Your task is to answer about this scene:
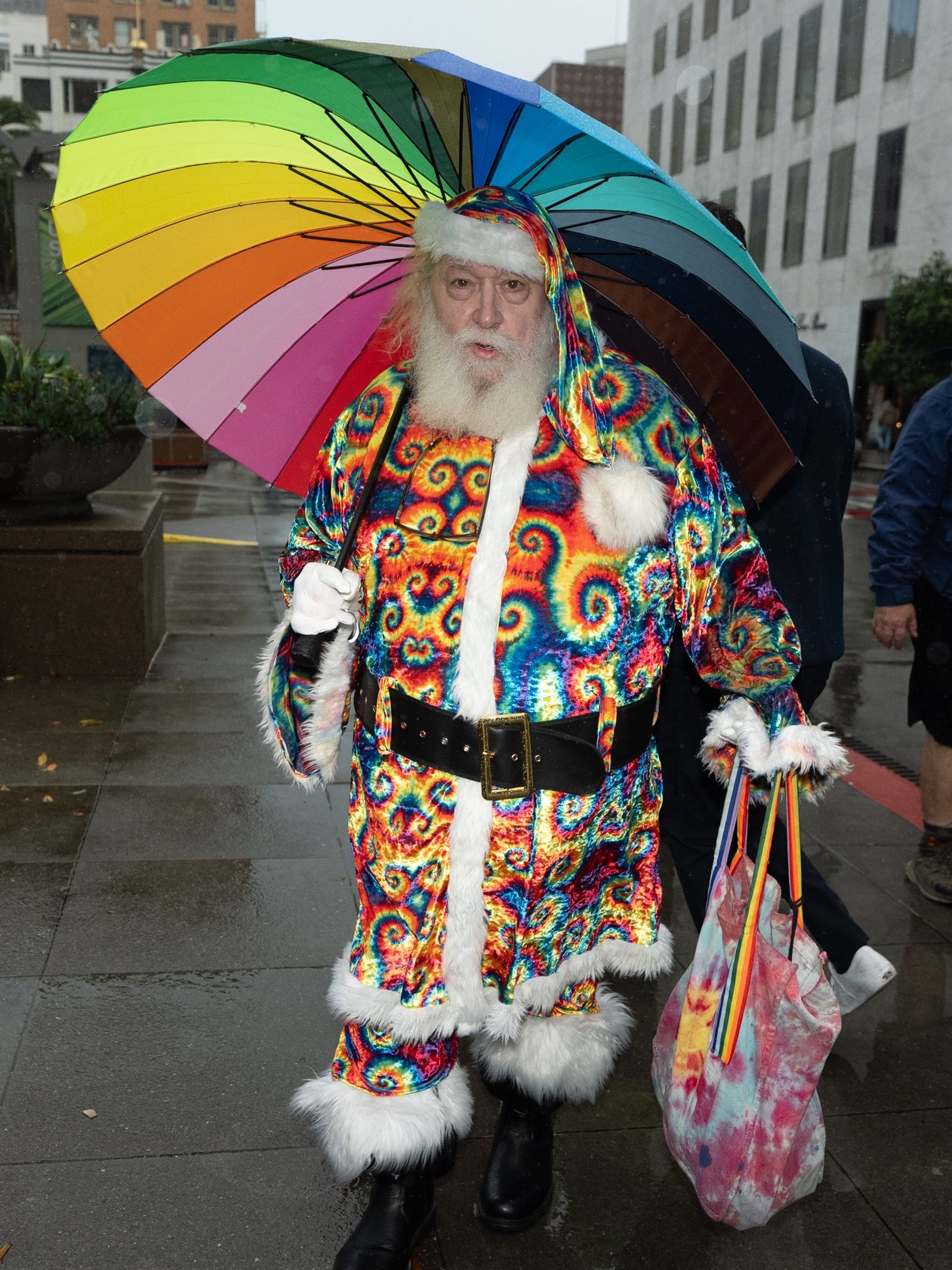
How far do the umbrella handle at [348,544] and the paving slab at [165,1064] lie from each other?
1.16 m

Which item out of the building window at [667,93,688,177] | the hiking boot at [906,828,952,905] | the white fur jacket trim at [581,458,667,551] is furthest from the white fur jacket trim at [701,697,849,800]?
the building window at [667,93,688,177]

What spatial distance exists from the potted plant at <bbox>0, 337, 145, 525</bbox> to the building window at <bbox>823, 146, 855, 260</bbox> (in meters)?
31.2

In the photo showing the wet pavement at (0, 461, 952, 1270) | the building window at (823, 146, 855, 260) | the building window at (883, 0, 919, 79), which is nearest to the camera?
the wet pavement at (0, 461, 952, 1270)

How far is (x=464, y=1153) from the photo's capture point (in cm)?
281

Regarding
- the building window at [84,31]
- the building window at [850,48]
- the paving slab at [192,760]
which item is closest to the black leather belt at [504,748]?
the paving slab at [192,760]

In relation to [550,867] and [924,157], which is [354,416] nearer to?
[550,867]

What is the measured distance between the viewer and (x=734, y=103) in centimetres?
4000

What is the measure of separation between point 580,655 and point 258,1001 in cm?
165

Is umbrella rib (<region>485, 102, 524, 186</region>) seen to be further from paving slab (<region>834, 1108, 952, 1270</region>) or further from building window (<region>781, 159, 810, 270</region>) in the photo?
building window (<region>781, 159, 810, 270</region>)

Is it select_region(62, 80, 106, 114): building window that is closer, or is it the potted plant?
the potted plant

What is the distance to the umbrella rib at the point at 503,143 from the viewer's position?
85.7 inches

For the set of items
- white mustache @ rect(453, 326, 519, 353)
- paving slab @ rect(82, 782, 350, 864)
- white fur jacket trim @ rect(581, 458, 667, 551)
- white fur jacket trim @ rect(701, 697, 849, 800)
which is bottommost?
paving slab @ rect(82, 782, 350, 864)

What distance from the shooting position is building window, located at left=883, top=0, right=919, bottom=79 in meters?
30.0

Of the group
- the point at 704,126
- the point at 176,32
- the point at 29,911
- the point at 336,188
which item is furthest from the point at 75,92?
the point at 336,188
